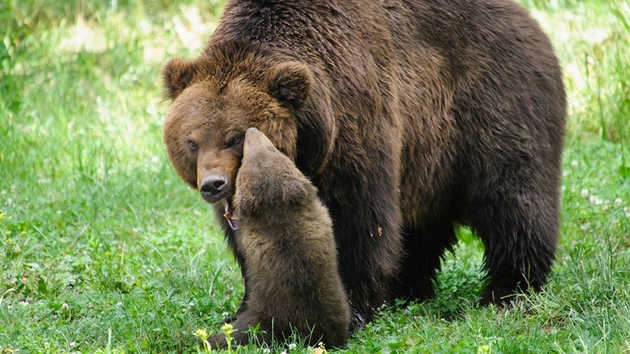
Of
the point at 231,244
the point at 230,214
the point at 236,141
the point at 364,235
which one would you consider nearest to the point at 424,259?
the point at 364,235

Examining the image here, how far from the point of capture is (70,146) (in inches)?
358

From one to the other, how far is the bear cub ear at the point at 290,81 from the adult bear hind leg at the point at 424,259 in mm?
2129

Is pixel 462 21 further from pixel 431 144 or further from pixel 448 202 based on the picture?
pixel 448 202

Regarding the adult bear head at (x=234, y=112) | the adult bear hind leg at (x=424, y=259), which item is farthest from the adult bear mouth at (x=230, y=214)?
the adult bear hind leg at (x=424, y=259)

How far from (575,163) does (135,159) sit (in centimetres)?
448

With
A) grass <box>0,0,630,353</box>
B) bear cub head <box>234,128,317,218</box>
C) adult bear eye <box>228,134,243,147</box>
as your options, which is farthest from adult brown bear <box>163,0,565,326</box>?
grass <box>0,0,630,353</box>

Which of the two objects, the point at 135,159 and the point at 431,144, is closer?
the point at 431,144

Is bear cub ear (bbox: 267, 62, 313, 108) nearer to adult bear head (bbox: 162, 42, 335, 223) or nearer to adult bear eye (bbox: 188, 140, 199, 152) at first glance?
adult bear head (bbox: 162, 42, 335, 223)

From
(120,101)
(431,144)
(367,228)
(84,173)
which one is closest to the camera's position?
(367,228)

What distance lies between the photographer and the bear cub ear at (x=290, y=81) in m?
5.13

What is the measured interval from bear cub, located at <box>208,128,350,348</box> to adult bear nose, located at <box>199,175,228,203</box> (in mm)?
89

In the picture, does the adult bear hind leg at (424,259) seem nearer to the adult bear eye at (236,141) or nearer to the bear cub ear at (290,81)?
the bear cub ear at (290,81)

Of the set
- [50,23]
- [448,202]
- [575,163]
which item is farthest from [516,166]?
[50,23]

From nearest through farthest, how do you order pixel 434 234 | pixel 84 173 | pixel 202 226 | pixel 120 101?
1. pixel 434 234
2. pixel 202 226
3. pixel 84 173
4. pixel 120 101
